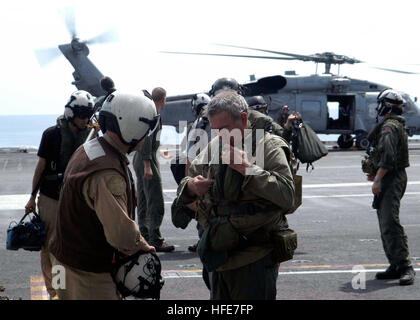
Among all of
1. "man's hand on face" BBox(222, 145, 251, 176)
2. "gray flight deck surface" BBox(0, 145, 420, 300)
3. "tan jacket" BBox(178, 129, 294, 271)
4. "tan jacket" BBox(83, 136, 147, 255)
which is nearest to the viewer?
"tan jacket" BBox(83, 136, 147, 255)

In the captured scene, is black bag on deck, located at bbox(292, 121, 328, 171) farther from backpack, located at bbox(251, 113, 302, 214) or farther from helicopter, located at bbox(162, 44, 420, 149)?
helicopter, located at bbox(162, 44, 420, 149)

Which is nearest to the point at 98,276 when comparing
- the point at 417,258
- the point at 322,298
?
the point at 322,298

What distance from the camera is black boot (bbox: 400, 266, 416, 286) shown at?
7.61 meters

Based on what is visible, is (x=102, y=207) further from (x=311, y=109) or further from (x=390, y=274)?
(x=311, y=109)

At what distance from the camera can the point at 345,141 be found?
1323 inches

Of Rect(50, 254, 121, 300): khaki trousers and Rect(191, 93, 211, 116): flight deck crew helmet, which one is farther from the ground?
Rect(191, 93, 211, 116): flight deck crew helmet

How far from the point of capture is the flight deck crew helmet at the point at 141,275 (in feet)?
12.9

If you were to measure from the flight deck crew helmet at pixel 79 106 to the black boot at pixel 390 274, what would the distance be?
11.5ft

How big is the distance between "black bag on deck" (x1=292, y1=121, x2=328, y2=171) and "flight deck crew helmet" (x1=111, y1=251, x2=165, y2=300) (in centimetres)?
476

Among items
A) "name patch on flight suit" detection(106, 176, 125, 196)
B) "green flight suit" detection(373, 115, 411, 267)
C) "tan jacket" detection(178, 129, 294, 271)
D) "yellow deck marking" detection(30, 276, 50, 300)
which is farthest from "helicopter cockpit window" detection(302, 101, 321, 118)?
"name patch on flight suit" detection(106, 176, 125, 196)

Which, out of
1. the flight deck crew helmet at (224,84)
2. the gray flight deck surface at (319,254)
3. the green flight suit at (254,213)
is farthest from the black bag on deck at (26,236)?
the green flight suit at (254,213)

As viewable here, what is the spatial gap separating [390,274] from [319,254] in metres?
1.67

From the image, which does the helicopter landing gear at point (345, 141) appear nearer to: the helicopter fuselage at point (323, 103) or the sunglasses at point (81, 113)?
the helicopter fuselage at point (323, 103)

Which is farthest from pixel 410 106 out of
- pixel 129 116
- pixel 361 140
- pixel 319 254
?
pixel 129 116
